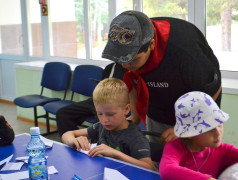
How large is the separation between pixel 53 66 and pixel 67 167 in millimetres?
3100

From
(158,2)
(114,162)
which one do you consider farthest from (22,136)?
(158,2)

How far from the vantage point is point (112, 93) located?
6.01 ft

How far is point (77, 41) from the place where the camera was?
16.4 ft

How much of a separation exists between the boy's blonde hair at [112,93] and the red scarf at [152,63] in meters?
0.07

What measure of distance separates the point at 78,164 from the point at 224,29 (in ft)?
7.07

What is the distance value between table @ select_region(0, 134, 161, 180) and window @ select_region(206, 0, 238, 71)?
1951mm

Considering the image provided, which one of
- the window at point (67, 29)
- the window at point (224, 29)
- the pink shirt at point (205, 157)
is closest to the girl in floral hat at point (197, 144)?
the pink shirt at point (205, 157)

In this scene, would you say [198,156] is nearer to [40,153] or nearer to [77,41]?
[40,153]

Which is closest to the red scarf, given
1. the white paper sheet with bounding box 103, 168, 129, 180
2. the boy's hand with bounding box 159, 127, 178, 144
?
the boy's hand with bounding box 159, 127, 178, 144

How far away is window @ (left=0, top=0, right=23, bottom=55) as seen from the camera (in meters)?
6.11

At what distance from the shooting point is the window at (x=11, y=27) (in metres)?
6.11

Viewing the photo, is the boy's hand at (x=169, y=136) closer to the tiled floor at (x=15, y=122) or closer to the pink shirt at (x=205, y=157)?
the pink shirt at (x=205, y=157)

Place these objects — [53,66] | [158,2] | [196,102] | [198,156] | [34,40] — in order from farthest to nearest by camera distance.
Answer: [34,40], [53,66], [158,2], [198,156], [196,102]

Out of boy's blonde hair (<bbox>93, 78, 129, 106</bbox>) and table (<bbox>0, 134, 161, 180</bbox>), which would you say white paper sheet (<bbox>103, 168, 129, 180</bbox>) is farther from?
boy's blonde hair (<bbox>93, 78, 129, 106</bbox>)
